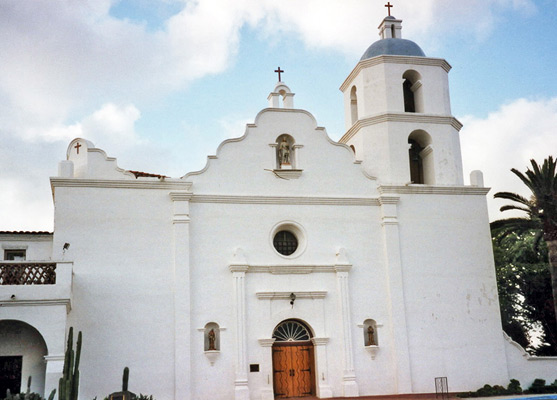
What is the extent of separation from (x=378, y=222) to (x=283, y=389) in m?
7.03

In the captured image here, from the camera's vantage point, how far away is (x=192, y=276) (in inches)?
919

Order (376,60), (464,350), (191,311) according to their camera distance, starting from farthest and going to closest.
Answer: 1. (376,60)
2. (464,350)
3. (191,311)

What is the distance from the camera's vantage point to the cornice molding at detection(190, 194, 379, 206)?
24.2 metres

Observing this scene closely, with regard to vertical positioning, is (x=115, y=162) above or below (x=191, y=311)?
above

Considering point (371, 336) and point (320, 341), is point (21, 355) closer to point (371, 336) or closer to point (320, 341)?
point (320, 341)

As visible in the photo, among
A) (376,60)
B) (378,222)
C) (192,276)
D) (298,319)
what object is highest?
(376,60)

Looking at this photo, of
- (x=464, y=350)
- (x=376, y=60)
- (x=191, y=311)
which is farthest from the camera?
(x=376, y=60)

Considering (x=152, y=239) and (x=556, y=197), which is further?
→ (x=556, y=197)

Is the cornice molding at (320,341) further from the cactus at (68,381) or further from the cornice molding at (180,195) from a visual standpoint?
the cactus at (68,381)

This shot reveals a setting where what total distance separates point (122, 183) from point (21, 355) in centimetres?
649

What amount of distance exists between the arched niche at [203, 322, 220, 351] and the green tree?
19625mm

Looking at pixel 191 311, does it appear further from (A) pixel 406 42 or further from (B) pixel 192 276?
(A) pixel 406 42

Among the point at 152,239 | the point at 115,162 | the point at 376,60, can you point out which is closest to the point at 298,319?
the point at 152,239

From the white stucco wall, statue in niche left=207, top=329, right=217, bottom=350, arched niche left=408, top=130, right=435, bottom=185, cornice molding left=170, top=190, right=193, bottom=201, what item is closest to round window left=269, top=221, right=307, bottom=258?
cornice molding left=170, top=190, right=193, bottom=201
